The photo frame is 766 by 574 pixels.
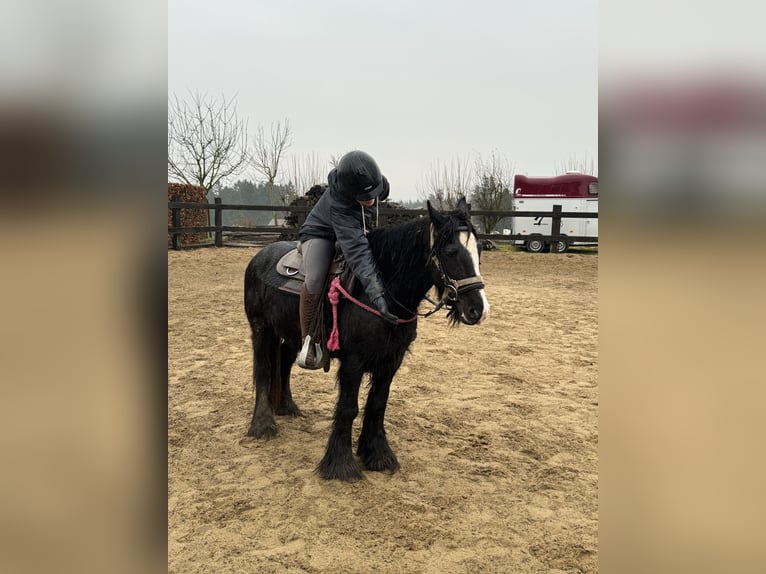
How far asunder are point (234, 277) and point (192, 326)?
15.0 ft

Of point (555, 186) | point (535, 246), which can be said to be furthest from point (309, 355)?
point (555, 186)

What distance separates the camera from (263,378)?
398 cm

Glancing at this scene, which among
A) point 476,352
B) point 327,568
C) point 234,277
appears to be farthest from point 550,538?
point 234,277

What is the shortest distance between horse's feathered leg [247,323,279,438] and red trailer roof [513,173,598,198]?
57.3 ft

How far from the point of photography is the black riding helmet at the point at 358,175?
3.07 m

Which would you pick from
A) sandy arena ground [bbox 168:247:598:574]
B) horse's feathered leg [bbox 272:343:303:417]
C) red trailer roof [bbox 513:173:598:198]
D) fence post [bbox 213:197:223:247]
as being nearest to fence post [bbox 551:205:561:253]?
red trailer roof [bbox 513:173:598:198]

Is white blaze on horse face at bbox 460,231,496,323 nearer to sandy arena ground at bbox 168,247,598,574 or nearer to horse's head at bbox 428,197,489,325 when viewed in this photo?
horse's head at bbox 428,197,489,325

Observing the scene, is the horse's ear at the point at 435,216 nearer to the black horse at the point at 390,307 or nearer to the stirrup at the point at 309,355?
the black horse at the point at 390,307

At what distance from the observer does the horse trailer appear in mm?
18250

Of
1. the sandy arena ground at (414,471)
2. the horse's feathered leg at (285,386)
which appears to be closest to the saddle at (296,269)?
the horse's feathered leg at (285,386)

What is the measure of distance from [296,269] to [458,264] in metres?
1.25

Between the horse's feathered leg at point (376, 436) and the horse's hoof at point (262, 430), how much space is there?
2.50 ft

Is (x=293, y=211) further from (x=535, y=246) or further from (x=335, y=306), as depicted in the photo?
(x=335, y=306)
